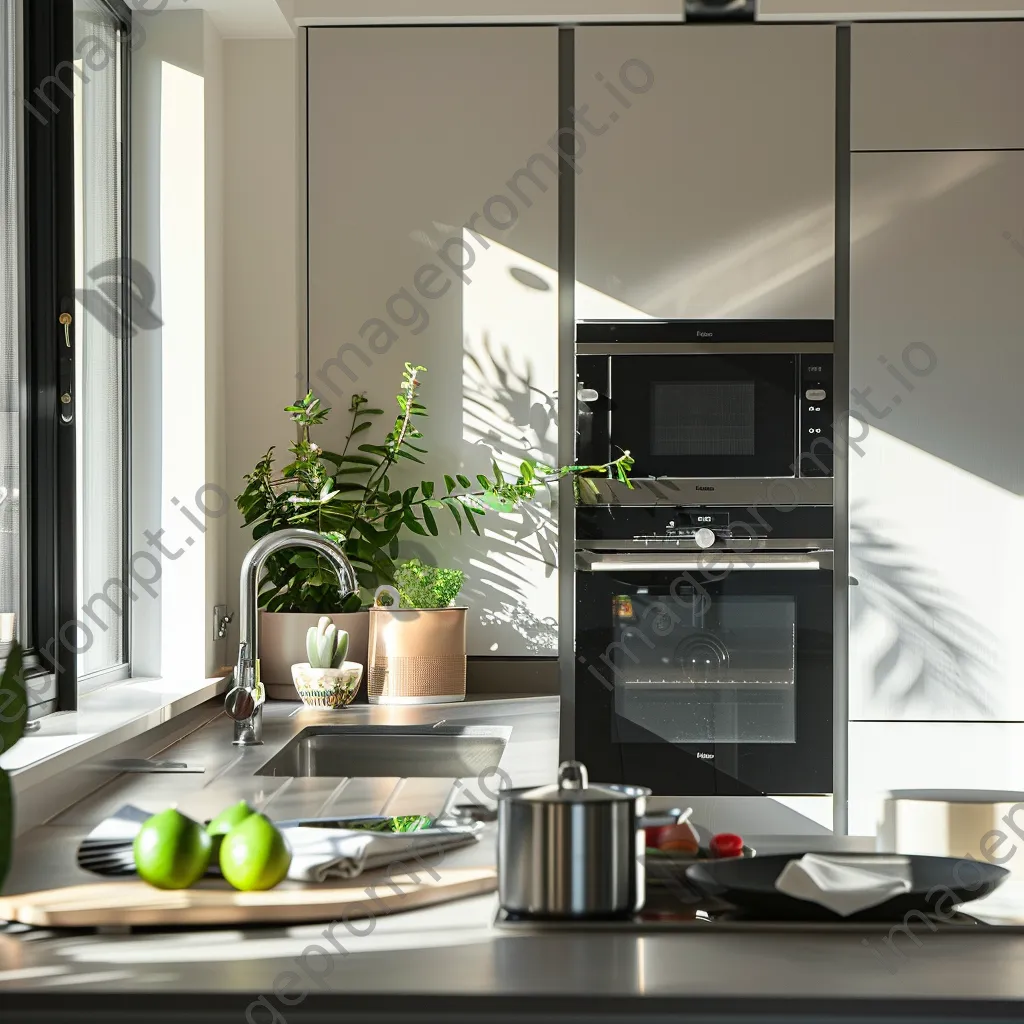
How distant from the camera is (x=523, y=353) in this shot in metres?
3.09

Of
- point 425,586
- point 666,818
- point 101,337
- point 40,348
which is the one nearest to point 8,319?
point 40,348

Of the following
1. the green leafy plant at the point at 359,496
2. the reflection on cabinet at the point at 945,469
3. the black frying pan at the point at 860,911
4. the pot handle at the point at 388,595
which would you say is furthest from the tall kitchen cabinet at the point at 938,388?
the black frying pan at the point at 860,911

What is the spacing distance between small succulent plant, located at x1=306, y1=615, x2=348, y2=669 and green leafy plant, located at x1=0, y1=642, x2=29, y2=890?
163 centimetres

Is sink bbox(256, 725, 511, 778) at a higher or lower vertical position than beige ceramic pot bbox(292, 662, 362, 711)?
lower

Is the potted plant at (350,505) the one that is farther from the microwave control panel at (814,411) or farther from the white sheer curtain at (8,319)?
the white sheer curtain at (8,319)

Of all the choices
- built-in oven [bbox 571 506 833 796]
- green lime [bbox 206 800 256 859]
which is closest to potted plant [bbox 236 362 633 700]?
built-in oven [bbox 571 506 833 796]

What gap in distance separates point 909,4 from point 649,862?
2421mm

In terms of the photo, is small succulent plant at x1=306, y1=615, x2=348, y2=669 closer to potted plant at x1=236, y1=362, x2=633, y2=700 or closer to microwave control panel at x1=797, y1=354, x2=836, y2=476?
potted plant at x1=236, y1=362, x2=633, y2=700

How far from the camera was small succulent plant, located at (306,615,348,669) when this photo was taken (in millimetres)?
2588

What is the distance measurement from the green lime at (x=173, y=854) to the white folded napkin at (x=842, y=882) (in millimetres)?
570

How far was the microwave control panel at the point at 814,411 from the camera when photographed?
304 cm

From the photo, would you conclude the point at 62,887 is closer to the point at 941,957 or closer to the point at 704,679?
the point at 941,957

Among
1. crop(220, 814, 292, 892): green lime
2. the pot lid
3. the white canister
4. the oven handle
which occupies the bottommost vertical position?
the white canister

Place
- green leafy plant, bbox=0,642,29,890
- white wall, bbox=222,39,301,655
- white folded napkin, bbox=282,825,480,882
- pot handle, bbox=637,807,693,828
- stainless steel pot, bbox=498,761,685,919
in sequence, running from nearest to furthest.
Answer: green leafy plant, bbox=0,642,29,890
stainless steel pot, bbox=498,761,685,919
white folded napkin, bbox=282,825,480,882
pot handle, bbox=637,807,693,828
white wall, bbox=222,39,301,655
